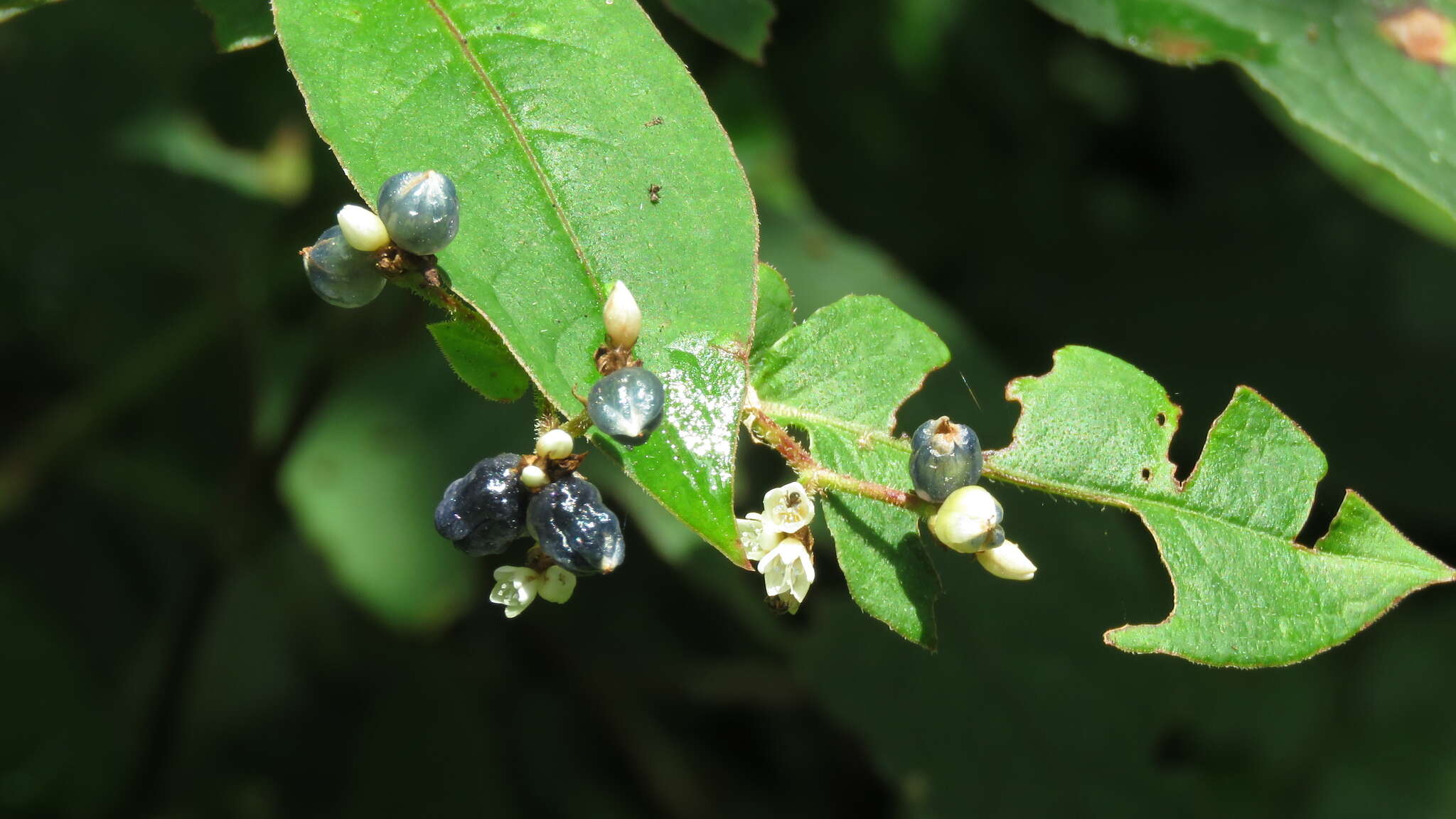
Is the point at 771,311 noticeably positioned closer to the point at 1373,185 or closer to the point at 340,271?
the point at 340,271

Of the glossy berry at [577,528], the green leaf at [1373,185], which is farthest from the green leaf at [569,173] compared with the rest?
the green leaf at [1373,185]

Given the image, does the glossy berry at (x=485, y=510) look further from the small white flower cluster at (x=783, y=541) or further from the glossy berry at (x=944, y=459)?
the glossy berry at (x=944, y=459)

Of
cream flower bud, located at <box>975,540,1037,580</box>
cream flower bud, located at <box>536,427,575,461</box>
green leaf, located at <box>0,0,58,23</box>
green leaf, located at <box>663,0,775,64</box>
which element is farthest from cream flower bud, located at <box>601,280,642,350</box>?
green leaf, located at <box>0,0,58,23</box>

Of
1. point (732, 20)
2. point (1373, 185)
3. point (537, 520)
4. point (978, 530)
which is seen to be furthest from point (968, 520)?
point (1373, 185)

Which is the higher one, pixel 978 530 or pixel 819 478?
pixel 978 530

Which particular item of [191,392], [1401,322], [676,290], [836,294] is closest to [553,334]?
[676,290]

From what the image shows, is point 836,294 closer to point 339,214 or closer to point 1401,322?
point 339,214

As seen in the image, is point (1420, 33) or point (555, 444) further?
point (1420, 33)

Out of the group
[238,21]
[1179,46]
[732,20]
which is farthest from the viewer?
[1179,46]
